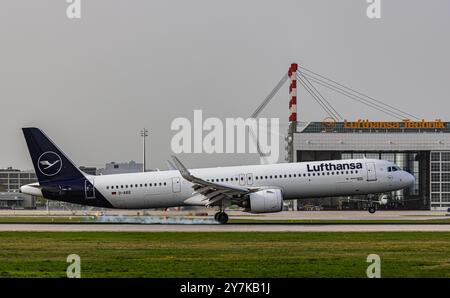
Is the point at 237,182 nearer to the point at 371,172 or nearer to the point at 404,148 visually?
the point at 371,172

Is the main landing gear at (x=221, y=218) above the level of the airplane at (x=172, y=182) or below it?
below

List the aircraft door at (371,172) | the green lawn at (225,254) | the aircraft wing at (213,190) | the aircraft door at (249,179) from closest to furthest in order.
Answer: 1. the green lawn at (225,254)
2. the aircraft wing at (213,190)
3. the aircraft door at (249,179)
4. the aircraft door at (371,172)

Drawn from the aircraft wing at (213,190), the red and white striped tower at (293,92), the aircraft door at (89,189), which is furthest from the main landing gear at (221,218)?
the red and white striped tower at (293,92)

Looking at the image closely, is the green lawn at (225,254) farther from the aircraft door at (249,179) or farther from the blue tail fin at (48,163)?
the aircraft door at (249,179)

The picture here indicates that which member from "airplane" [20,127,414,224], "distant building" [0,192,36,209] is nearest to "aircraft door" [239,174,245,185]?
"airplane" [20,127,414,224]

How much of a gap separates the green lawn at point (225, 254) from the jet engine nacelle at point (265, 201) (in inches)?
447

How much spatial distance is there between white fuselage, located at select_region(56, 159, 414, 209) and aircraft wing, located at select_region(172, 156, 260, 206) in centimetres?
124

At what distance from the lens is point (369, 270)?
3075cm

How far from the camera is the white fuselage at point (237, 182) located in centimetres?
6569

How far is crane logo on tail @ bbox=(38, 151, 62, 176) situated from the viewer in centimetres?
6688

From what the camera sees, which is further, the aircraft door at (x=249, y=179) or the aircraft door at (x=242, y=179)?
the aircraft door at (x=242, y=179)

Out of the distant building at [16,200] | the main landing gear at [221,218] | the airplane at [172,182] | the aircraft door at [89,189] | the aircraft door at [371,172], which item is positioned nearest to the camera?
the main landing gear at [221,218]

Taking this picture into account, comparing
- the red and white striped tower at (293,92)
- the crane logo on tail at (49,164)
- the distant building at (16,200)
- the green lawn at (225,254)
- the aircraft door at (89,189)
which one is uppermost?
the red and white striped tower at (293,92)
